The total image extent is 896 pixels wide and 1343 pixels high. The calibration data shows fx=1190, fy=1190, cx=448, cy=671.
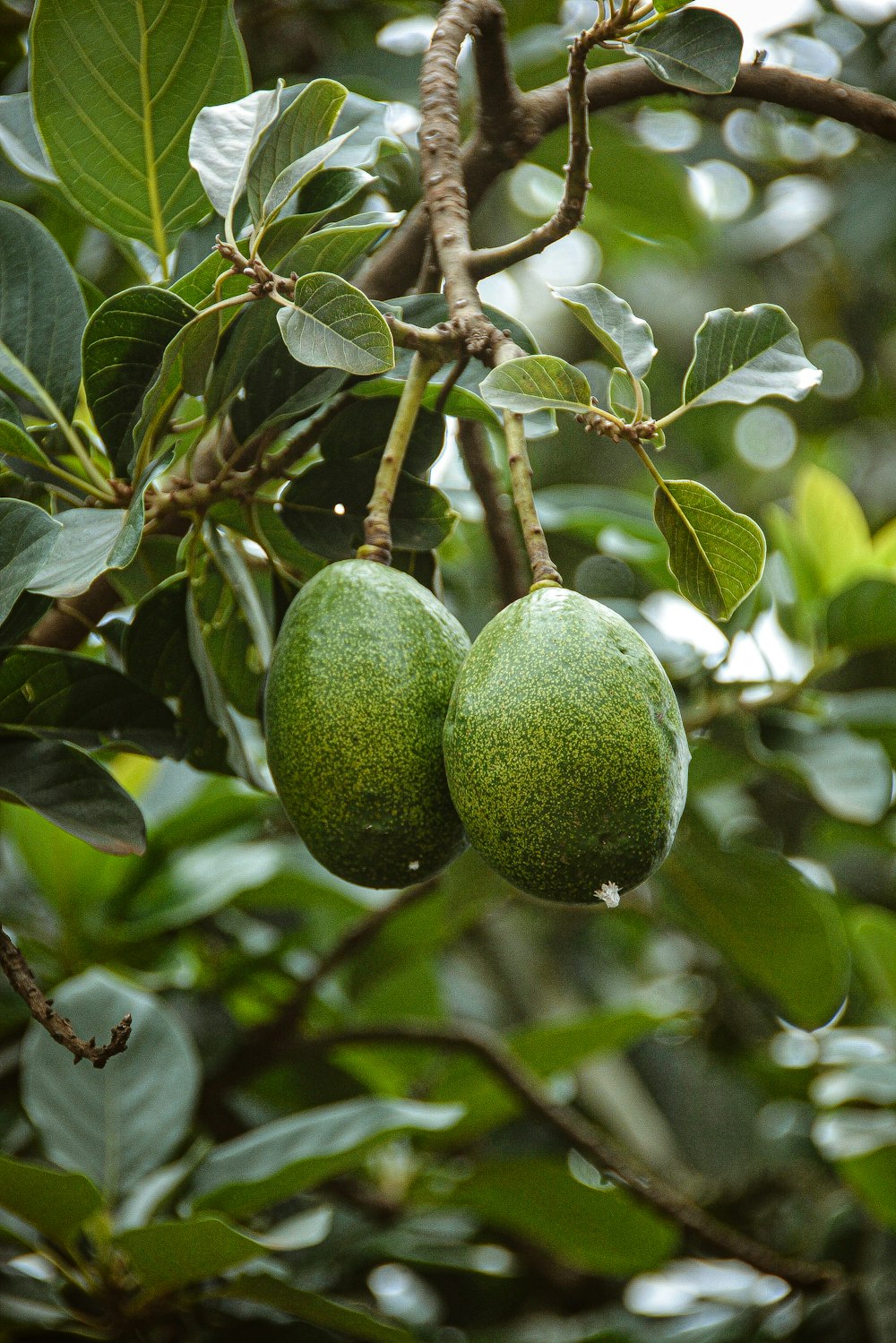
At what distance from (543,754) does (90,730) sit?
17.4 inches

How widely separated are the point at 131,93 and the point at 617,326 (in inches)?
18.2

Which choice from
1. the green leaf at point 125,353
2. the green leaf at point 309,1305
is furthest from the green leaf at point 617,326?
the green leaf at point 309,1305

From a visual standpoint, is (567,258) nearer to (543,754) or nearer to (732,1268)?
(732,1268)

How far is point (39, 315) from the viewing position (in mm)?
995

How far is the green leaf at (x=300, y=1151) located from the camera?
1.21 metres

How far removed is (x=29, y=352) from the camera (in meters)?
0.99

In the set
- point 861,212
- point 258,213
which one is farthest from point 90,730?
point 861,212

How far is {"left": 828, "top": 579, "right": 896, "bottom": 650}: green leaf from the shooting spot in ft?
4.99

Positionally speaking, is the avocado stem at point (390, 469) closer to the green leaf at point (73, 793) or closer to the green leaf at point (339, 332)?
the green leaf at point (339, 332)

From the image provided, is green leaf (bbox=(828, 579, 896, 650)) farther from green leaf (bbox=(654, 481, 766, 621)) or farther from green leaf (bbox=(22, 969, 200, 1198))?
green leaf (bbox=(22, 969, 200, 1198))

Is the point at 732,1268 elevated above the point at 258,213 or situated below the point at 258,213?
below

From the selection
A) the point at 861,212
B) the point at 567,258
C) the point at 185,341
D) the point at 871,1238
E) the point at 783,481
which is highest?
the point at 185,341

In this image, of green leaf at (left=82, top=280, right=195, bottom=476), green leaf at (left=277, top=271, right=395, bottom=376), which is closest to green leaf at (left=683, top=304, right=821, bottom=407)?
green leaf at (left=277, top=271, right=395, bottom=376)

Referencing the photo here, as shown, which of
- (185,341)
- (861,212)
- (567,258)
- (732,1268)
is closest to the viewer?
(185,341)
